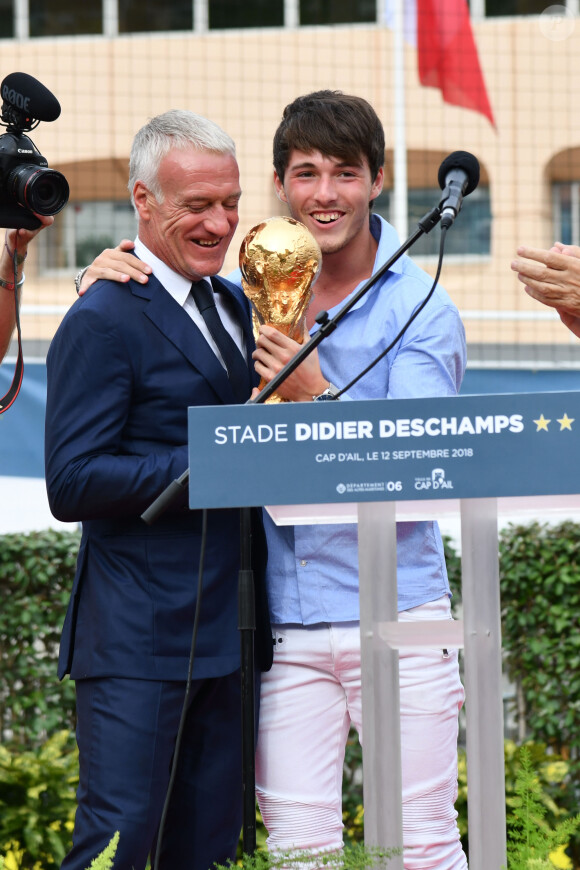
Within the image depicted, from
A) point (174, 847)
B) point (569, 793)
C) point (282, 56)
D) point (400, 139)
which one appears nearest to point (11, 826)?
point (174, 847)

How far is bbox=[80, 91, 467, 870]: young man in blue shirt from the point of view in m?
2.63

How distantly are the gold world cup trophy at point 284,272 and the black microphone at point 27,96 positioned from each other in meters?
0.72

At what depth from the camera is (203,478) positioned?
6.50 ft

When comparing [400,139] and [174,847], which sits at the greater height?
[400,139]

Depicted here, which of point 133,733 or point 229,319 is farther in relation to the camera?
point 229,319

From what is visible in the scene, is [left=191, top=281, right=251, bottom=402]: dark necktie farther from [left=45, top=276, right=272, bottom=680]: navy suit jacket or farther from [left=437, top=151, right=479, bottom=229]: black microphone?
[left=437, top=151, right=479, bottom=229]: black microphone

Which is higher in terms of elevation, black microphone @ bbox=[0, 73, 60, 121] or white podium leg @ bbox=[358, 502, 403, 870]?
black microphone @ bbox=[0, 73, 60, 121]

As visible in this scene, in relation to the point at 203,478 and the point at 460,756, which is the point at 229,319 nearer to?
the point at 203,478

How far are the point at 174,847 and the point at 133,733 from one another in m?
0.32

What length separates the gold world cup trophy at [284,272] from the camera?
264 centimetres

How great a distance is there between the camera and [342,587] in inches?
107

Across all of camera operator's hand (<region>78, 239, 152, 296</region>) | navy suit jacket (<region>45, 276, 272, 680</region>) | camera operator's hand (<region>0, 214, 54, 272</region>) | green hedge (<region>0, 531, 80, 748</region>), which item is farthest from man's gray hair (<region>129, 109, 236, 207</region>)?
green hedge (<region>0, 531, 80, 748</region>)

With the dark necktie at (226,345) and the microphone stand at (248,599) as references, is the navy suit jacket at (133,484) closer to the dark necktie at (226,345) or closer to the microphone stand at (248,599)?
the dark necktie at (226,345)

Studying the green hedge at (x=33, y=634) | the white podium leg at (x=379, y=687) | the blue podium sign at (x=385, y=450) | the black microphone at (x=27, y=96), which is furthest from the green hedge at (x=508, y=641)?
the blue podium sign at (x=385, y=450)
